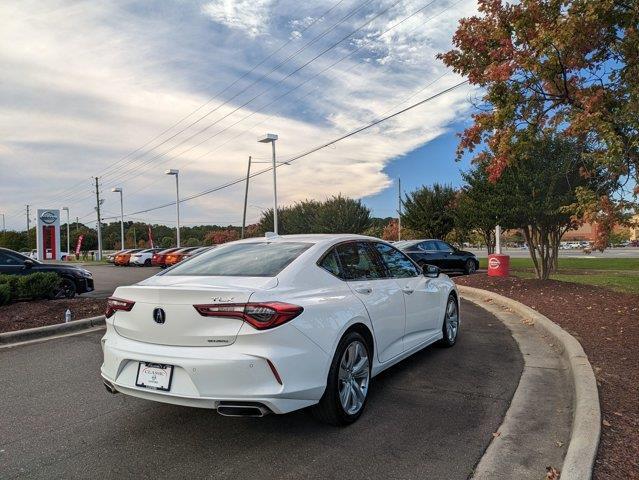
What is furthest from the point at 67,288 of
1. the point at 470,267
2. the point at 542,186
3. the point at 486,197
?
the point at 470,267

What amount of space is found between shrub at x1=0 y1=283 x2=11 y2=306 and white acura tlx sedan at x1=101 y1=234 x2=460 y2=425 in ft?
21.1

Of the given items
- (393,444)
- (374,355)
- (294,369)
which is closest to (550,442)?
(393,444)

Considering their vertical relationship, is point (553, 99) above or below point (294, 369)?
above

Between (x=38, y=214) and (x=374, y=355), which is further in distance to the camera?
(x=38, y=214)

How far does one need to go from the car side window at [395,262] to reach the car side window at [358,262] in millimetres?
233

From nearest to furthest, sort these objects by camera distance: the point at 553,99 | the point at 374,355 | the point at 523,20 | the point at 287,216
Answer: the point at 374,355
the point at 523,20
the point at 553,99
the point at 287,216

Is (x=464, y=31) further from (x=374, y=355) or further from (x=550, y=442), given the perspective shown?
(x=550, y=442)

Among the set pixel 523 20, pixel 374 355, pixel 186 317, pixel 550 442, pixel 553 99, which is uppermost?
pixel 523 20

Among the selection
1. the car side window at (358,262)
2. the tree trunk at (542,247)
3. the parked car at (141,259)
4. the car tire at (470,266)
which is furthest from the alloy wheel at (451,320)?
the parked car at (141,259)

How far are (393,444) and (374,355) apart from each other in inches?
36.8

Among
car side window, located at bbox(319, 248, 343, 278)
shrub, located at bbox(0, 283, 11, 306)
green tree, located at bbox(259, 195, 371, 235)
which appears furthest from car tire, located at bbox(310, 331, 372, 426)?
green tree, located at bbox(259, 195, 371, 235)

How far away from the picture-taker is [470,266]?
19641mm

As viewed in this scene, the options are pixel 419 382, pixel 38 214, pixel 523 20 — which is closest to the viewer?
pixel 419 382

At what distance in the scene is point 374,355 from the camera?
4395mm
